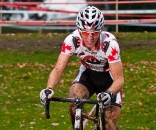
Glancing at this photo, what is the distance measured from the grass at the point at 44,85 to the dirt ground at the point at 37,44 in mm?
492

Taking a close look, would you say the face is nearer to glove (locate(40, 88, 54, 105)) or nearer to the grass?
glove (locate(40, 88, 54, 105))

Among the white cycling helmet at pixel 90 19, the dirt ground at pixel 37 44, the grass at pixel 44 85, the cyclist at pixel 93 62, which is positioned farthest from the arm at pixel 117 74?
the dirt ground at pixel 37 44

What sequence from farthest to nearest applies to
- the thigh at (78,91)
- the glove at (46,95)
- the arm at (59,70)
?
the thigh at (78,91) → the arm at (59,70) → the glove at (46,95)

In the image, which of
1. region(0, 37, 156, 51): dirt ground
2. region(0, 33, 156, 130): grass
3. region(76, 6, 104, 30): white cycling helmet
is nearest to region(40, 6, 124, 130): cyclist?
region(76, 6, 104, 30): white cycling helmet

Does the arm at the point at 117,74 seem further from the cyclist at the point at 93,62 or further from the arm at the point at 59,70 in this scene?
the arm at the point at 59,70

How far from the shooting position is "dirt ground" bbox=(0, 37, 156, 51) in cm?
1736

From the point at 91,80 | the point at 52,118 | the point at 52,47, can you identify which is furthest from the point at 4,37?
the point at 91,80

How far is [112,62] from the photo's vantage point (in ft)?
22.4

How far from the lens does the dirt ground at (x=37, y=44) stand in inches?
683

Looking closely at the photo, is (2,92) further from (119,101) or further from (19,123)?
(119,101)

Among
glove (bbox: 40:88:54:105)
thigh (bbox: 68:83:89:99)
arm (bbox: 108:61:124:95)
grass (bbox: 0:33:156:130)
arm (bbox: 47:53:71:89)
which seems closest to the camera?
glove (bbox: 40:88:54:105)

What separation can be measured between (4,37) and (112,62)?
1271 cm

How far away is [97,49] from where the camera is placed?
696cm

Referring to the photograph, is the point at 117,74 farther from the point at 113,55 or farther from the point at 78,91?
the point at 78,91
